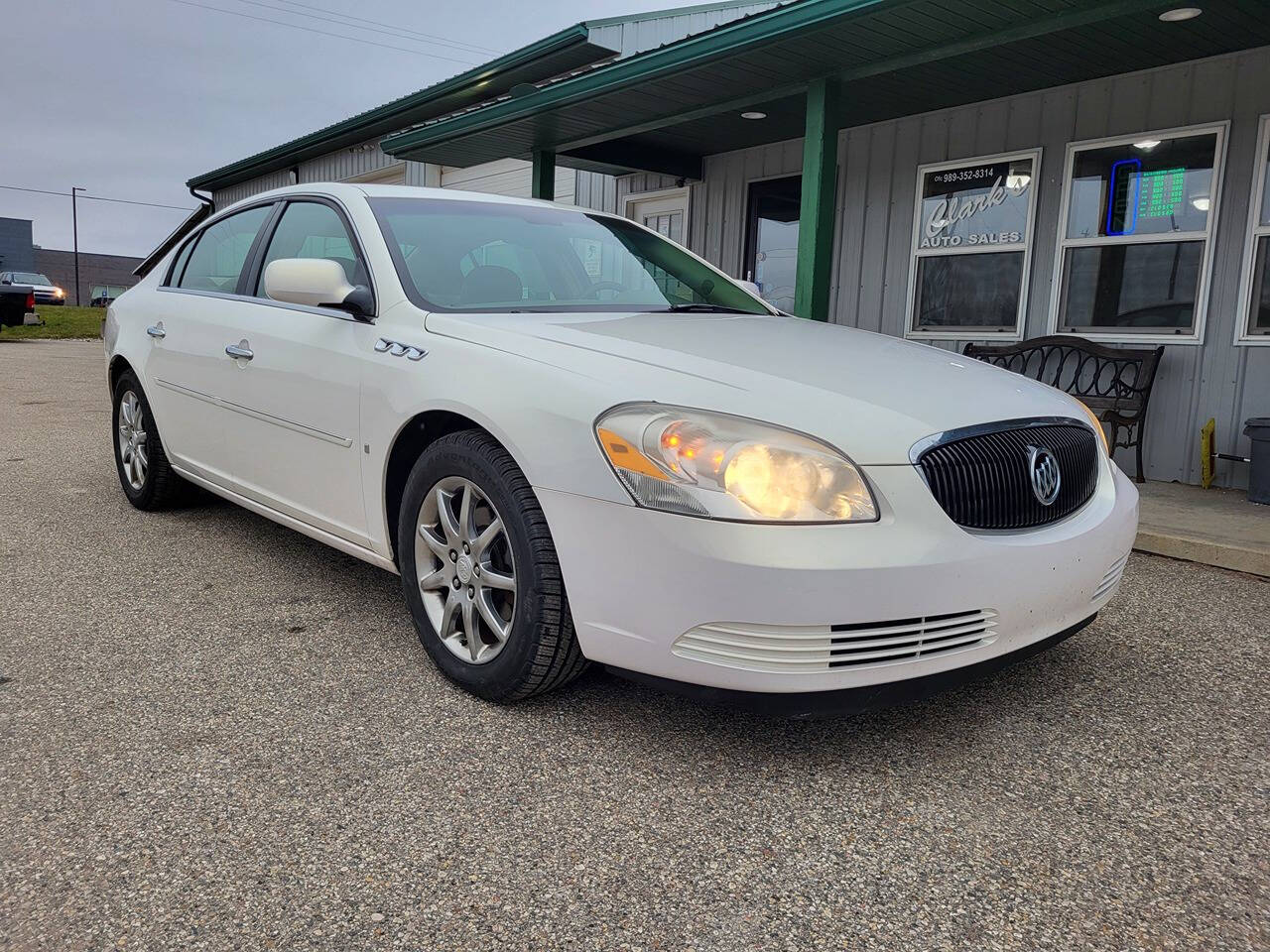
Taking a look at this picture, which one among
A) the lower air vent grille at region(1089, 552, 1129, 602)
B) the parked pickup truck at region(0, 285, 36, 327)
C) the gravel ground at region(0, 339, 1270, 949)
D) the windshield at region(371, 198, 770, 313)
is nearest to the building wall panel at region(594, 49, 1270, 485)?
the gravel ground at region(0, 339, 1270, 949)

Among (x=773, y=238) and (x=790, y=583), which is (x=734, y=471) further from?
(x=773, y=238)

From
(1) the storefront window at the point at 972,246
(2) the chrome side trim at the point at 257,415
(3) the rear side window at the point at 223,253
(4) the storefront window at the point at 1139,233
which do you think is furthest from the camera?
(1) the storefront window at the point at 972,246

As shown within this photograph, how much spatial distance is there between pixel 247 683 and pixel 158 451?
2.28 metres

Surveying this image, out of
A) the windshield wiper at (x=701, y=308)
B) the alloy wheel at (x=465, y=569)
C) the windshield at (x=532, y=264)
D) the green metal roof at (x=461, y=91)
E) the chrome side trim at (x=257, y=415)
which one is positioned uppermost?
the green metal roof at (x=461, y=91)

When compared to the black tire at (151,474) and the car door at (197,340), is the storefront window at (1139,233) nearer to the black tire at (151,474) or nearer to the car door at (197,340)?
the car door at (197,340)

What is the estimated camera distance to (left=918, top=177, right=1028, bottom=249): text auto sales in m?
7.27

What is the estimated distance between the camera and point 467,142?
369 inches

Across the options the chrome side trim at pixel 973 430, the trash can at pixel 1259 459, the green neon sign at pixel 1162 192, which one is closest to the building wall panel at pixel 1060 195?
the green neon sign at pixel 1162 192

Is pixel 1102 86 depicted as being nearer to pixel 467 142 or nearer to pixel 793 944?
pixel 467 142

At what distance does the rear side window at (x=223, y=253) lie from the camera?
3.90 m

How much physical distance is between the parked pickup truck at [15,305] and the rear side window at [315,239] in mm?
22790

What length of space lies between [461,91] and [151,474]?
9154 mm

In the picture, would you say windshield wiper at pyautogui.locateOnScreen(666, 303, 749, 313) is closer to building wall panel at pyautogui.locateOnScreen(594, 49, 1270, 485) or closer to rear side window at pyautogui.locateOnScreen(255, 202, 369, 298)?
rear side window at pyautogui.locateOnScreen(255, 202, 369, 298)

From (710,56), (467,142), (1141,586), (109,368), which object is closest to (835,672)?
(1141,586)
